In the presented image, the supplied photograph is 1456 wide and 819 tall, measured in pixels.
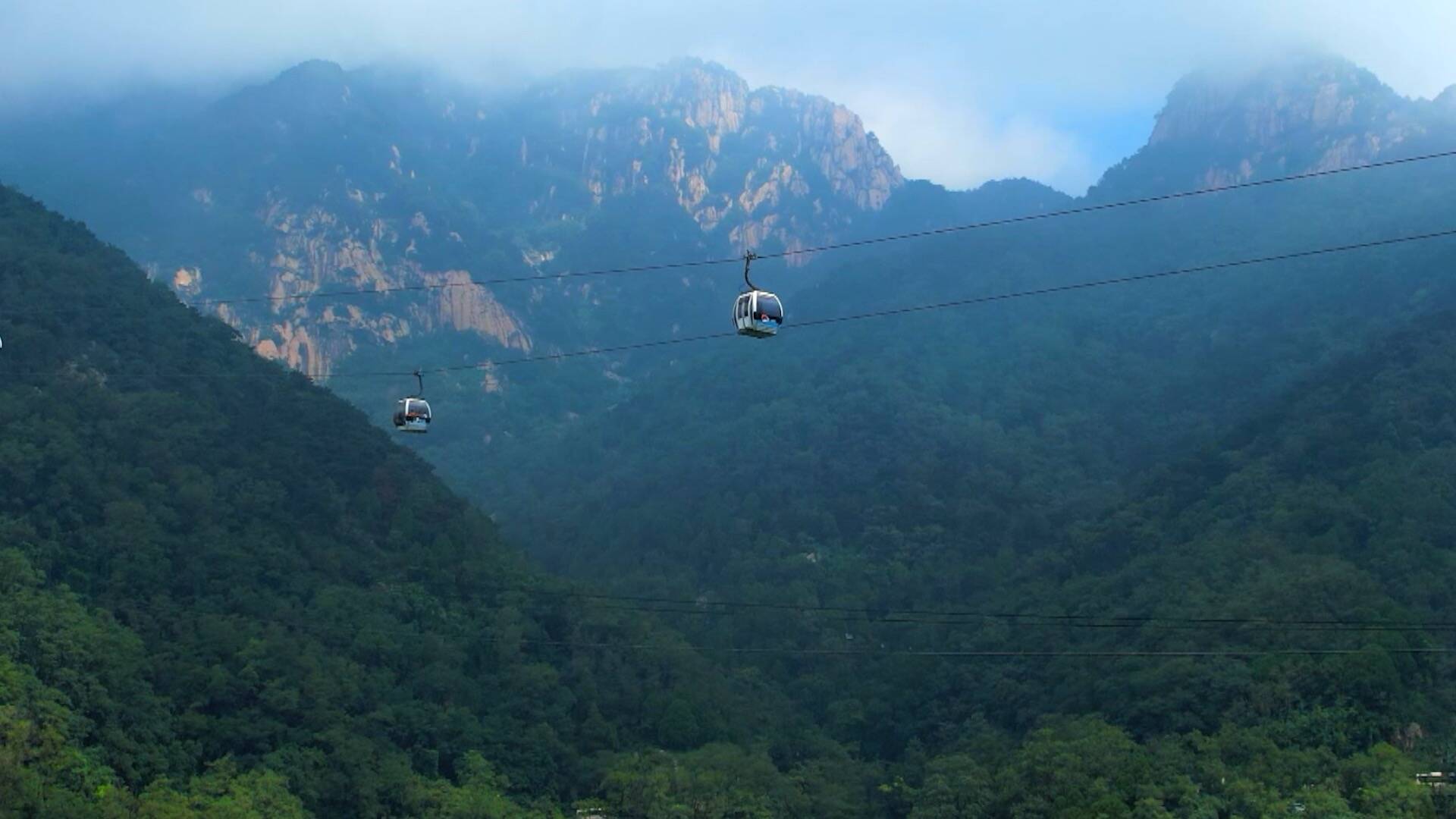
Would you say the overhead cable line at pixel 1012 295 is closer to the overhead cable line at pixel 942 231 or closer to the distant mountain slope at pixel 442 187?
the overhead cable line at pixel 942 231

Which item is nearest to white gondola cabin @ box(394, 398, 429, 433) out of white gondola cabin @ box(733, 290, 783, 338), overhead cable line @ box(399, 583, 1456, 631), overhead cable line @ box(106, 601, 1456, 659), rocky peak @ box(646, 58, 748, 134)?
white gondola cabin @ box(733, 290, 783, 338)

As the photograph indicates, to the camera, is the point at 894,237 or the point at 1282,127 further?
the point at 1282,127

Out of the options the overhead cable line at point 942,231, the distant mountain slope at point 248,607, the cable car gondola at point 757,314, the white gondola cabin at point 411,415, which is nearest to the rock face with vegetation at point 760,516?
the distant mountain slope at point 248,607

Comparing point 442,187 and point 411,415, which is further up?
point 442,187

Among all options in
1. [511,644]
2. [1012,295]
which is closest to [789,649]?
[511,644]

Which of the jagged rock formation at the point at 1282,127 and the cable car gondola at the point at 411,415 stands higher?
the jagged rock formation at the point at 1282,127

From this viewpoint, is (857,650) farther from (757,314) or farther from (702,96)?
(702,96)

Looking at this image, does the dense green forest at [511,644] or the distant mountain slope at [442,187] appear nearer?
the dense green forest at [511,644]

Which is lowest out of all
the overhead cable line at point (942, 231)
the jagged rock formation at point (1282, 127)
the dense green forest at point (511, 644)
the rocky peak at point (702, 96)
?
the dense green forest at point (511, 644)
